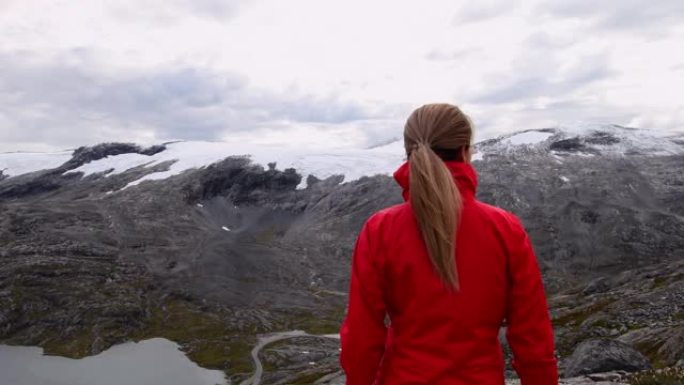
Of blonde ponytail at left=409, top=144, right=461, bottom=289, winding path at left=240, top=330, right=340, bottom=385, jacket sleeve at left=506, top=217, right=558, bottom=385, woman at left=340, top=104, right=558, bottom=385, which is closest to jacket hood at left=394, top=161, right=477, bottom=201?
woman at left=340, top=104, right=558, bottom=385

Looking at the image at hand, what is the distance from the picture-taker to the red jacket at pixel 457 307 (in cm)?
705

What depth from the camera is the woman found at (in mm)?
6992

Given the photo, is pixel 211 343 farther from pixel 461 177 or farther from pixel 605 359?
pixel 461 177

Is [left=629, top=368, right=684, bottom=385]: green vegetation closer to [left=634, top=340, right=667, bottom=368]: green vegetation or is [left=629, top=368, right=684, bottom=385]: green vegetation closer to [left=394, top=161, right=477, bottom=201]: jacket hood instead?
[left=394, top=161, right=477, bottom=201]: jacket hood

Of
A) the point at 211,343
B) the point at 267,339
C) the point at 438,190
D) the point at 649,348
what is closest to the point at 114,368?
the point at 211,343

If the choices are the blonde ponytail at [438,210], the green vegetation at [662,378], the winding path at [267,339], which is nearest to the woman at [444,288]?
the blonde ponytail at [438,210]

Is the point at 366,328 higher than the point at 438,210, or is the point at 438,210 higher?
the point at 438,210

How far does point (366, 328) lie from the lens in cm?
717

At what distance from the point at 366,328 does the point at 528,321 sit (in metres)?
1.87

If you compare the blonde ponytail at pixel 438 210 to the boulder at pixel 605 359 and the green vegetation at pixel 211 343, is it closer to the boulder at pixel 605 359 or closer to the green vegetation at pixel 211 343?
the boulder at pixel 605 359

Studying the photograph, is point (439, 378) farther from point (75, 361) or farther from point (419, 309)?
point (75, 361)

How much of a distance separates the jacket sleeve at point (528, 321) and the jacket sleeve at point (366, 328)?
5.05 feet

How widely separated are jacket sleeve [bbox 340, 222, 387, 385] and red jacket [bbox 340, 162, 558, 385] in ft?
0.04

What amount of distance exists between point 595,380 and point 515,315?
25701 millimetres
